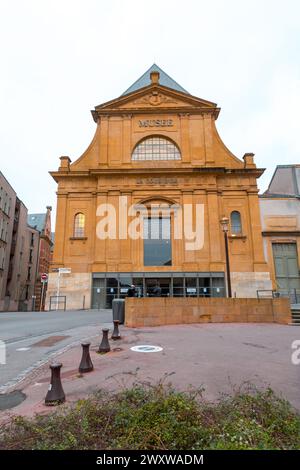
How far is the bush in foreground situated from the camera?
2553 mm

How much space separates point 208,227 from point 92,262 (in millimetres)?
12074

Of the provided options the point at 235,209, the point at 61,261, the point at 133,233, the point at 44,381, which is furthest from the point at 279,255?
the point at 44,381

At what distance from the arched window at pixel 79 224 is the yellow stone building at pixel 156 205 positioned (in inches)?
4.0

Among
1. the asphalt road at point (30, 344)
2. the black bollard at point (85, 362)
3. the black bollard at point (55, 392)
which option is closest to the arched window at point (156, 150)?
the asphalt road at point (30, 344)

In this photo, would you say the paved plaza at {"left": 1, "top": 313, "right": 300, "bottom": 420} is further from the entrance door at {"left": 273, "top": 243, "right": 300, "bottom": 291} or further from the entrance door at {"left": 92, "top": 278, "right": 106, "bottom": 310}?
the entrance door at {"left": 273, "top": 243, "right": 300, "bottom": 291}

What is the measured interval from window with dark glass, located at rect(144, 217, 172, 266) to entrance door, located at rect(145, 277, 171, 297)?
5.16 ft

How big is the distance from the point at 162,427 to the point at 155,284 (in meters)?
24.6

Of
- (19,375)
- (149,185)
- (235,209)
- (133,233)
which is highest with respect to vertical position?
(149,185)

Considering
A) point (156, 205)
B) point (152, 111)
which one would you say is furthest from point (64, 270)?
point (152, 111)

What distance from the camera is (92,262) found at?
27312 millimetres

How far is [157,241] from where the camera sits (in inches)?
1113

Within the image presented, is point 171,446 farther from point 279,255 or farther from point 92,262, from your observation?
point 279,255

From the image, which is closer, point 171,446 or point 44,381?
point 171,446
